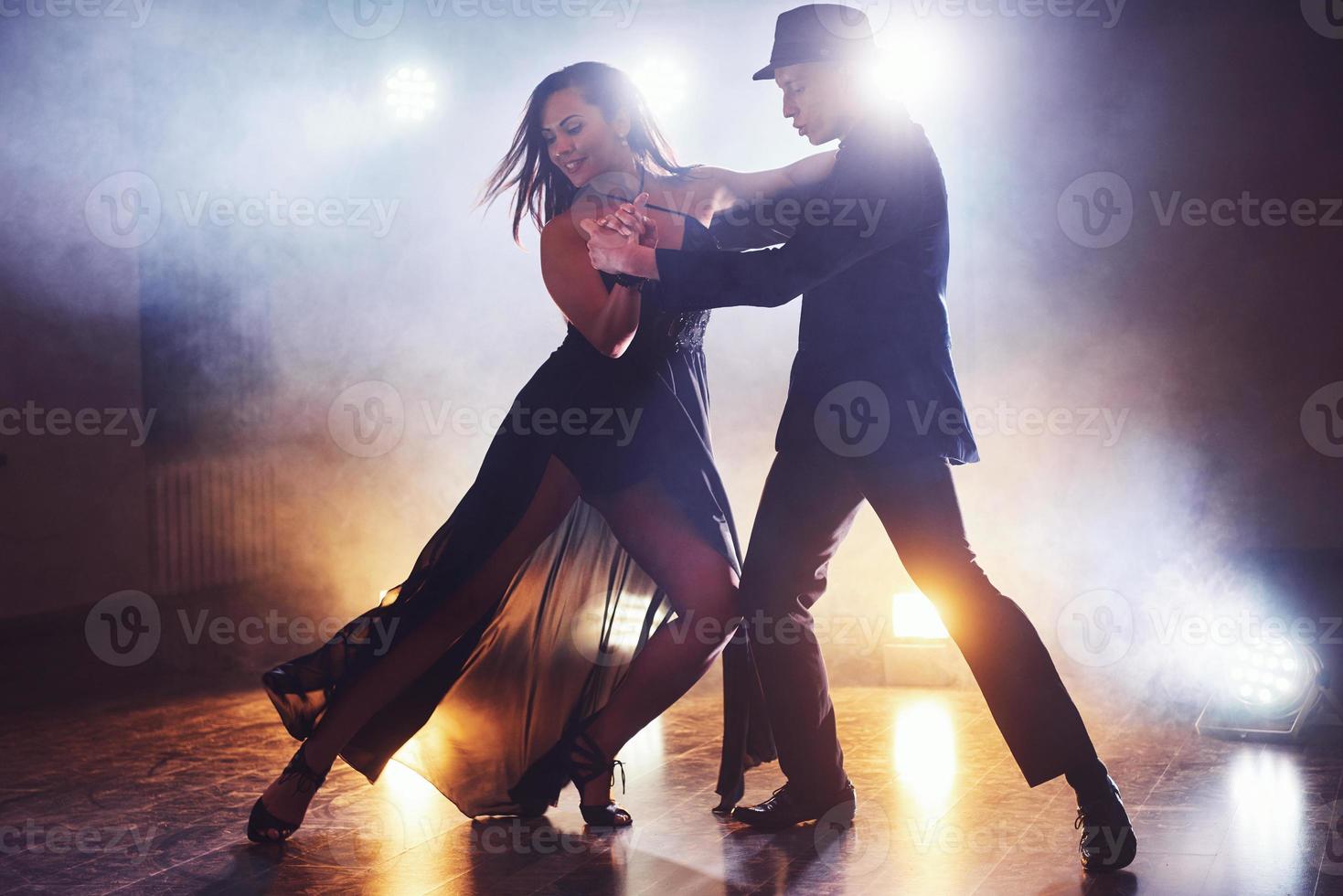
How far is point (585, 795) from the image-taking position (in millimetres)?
2744

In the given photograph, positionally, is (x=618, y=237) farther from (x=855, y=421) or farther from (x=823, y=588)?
(x=823, y=588)

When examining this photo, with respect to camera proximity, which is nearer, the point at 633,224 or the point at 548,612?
the point at 633,224

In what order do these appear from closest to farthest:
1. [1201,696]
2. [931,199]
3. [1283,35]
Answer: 1. [931,199]
2. [1201,696]
3. [1283,35]

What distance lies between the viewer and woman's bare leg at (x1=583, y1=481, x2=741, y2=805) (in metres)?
2.61

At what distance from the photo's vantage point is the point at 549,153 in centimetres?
275

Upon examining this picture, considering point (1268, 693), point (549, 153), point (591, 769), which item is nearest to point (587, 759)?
point (591, 769)

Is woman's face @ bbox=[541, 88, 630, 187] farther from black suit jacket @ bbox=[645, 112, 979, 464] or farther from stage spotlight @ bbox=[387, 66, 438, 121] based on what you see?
stage spotlight @ bbox=[387, 66, 438, 121]

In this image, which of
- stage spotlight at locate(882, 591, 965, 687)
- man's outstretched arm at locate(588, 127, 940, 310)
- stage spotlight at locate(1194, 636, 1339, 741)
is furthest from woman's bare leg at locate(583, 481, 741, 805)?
stage spotlight at locate(882, 591, 965, 687)

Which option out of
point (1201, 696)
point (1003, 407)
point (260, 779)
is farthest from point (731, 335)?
point (260, 779)

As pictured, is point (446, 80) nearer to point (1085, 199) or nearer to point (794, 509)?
point (1085, 199)

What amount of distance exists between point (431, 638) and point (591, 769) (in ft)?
1.42

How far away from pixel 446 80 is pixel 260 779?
10.3 ft

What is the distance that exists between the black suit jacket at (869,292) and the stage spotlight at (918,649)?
2.09 m

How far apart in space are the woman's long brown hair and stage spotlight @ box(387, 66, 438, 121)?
275 cm
